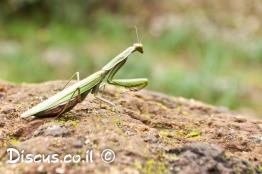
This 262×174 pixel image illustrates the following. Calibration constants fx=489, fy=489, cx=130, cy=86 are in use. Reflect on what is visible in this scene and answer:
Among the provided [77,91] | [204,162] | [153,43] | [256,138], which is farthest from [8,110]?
[153,43]

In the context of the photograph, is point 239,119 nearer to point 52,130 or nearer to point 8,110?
point 52,130

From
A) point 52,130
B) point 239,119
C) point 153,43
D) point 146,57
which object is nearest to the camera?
point 52,130

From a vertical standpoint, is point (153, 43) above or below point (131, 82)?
above

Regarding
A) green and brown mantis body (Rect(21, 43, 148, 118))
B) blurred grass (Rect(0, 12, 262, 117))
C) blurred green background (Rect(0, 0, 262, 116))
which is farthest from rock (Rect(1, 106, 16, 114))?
blurred green background (Rect(0, 0, 262, 116))

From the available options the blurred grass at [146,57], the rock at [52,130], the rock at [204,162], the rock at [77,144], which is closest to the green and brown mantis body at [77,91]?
the rock at [52,130]

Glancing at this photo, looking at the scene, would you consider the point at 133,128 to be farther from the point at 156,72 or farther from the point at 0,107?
the point at 156,72

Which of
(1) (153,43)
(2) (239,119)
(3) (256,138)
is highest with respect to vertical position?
(1) (153,43)
